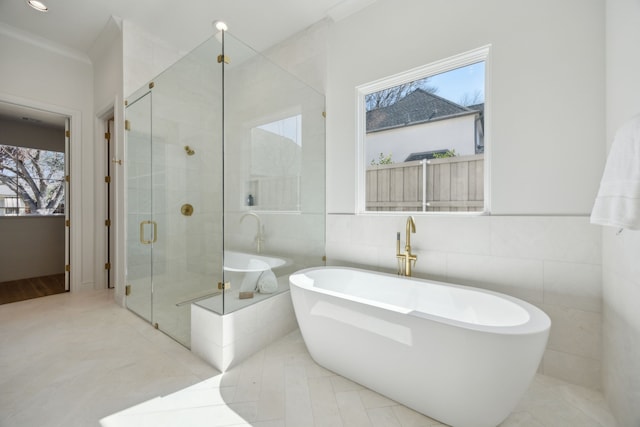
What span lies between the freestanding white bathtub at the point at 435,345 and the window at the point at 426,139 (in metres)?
0.72

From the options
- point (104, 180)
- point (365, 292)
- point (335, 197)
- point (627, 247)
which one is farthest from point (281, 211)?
point (104, 180)

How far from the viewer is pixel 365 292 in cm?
199

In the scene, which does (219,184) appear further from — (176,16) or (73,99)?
(73,99)

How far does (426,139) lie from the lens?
2133 millimetres

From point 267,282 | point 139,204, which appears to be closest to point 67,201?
point 139,204

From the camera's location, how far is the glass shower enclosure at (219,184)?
1.81m

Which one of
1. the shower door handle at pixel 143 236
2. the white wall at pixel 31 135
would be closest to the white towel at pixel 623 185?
the shower door handle at pixel 143 236

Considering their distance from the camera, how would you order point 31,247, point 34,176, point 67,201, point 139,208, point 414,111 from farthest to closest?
point 34,176
point 31,247
point 67,201
point 139,208
point 414,111

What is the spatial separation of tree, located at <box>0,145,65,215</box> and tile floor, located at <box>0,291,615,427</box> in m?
2.97

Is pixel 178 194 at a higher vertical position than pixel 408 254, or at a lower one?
higher

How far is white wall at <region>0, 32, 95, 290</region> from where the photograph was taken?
2.78 metres

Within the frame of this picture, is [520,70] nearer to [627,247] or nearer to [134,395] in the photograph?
[627,247]

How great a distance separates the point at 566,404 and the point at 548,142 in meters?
1.46

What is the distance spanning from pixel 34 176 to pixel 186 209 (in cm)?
377
